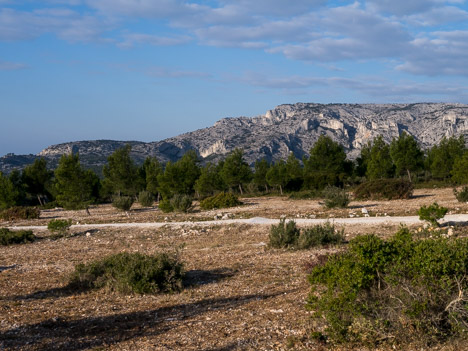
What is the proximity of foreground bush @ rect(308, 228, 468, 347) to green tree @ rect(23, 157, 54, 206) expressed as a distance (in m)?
66.5

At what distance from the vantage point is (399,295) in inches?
222

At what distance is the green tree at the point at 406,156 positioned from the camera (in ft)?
178

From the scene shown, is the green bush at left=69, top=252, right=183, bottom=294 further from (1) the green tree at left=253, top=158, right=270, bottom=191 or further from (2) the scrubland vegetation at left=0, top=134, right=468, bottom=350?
(1) the green tree at left=253, top=158, right=270, bottom=191

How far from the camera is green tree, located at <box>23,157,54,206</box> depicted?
64312 millimetres

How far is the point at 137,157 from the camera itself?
173000 millimetres

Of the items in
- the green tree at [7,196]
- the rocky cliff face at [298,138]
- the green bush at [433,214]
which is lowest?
the green bush at [433,214]

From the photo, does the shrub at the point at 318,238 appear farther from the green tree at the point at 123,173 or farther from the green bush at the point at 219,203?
the green tree at the point at 123,173

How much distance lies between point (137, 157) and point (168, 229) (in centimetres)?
15559

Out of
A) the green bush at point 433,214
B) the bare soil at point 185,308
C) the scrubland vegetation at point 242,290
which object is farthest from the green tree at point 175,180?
the green bush at point 433,214

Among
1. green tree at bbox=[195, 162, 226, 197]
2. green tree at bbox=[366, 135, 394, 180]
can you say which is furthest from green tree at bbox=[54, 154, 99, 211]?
green tree at bbox=[366, 135, 394, 180]

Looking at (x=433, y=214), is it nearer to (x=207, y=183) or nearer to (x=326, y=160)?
(x=207, y=183)

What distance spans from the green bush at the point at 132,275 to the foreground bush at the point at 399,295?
478cm

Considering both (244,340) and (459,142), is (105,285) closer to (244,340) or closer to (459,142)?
(244,340)

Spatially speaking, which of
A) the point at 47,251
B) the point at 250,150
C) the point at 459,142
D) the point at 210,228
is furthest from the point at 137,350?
the point at 250,150
